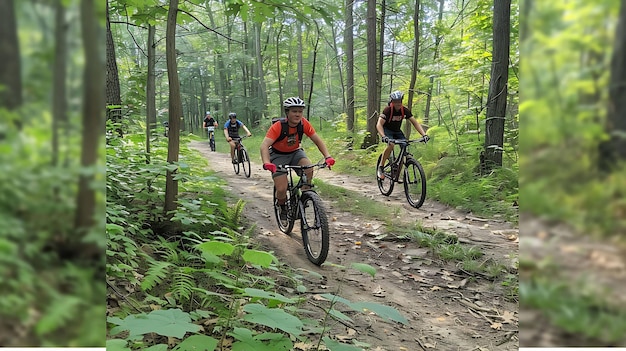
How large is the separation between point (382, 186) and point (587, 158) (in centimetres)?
573

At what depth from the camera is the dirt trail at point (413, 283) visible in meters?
2.34

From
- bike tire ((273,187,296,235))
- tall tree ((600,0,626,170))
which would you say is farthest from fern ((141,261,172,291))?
tall tree ((600,0,626,170))

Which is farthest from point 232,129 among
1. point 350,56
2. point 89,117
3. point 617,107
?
point 617,107

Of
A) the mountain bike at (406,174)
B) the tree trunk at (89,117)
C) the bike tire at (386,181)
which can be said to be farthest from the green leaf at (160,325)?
the bike tire at (386,181)

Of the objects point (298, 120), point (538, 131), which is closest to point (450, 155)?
point (298, 120)

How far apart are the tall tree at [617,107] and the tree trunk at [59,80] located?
59cm

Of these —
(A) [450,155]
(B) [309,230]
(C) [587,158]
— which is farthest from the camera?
(A) [450,155]

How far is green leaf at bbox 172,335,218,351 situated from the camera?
146cm

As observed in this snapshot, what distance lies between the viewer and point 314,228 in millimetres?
3391

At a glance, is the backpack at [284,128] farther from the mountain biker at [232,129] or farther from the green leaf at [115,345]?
the mountain biker at [232,129]

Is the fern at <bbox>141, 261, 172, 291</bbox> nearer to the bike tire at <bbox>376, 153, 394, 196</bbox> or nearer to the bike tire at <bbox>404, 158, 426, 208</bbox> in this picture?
the bike tire at <bbox>404, 158, 426, 208</bbox>

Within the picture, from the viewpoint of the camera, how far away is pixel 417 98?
33.0 feet

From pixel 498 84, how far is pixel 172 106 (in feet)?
13.2

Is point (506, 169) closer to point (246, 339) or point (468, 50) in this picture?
point (468, 50)
